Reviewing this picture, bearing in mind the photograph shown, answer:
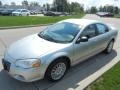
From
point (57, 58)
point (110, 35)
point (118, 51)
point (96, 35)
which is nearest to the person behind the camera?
point (57, 58)

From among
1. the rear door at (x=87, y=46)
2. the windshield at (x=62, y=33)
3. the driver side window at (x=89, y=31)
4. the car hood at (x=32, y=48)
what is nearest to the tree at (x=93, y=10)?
the driver side window at (x=89, y=31)

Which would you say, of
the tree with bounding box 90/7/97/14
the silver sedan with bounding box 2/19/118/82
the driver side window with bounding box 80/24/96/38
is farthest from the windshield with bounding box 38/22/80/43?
the tree with bounding box 90/7/97/14

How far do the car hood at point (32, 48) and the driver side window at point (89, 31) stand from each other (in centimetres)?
99

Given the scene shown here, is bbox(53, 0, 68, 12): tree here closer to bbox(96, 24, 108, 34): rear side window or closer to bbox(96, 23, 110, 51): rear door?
bbox(96, 24, 108, 34): rear side window

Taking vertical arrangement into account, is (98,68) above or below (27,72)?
below

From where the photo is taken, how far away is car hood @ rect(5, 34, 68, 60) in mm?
4211

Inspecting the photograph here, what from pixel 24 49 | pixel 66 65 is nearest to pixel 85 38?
pixel 66 65

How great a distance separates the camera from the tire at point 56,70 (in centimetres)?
436

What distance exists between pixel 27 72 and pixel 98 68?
252cm

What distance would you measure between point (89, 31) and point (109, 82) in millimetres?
1788

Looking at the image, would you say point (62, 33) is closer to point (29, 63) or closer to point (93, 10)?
point (29, 63)

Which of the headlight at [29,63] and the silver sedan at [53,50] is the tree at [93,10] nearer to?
the silver sedan at [53,50]

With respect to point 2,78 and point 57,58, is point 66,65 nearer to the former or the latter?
point 57,58

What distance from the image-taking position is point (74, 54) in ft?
16.2
